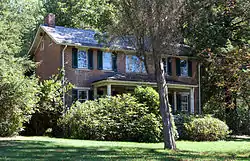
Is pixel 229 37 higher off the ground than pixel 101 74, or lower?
higher

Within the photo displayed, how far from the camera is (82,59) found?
2486cm

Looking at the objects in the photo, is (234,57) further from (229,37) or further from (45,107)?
(229,37)

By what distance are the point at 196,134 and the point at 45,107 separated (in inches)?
329

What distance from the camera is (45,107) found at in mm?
21047

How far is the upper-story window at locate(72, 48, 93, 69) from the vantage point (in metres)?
24.5

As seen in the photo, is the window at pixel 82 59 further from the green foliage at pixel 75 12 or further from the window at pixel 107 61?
the green foliage at pixel 75 12

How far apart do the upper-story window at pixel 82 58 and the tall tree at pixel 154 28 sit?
36.7 feet

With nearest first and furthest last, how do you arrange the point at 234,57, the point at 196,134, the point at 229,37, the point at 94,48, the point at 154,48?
1. the point at 234,57
2. the point at 154,48
3. the point at 196,134
4. the point at 94,48
5. the point at 229,37

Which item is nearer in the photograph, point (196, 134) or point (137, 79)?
point (196, 134)

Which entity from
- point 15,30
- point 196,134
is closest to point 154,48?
point 196,134

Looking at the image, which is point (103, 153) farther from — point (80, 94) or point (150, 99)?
point (80, 94)

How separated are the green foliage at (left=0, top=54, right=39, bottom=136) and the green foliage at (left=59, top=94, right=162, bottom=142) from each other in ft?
8.30

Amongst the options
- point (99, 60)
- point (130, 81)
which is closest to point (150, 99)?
point (130, 81)

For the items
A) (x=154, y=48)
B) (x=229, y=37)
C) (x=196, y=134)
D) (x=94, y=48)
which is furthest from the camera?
(x=229, y=37)
